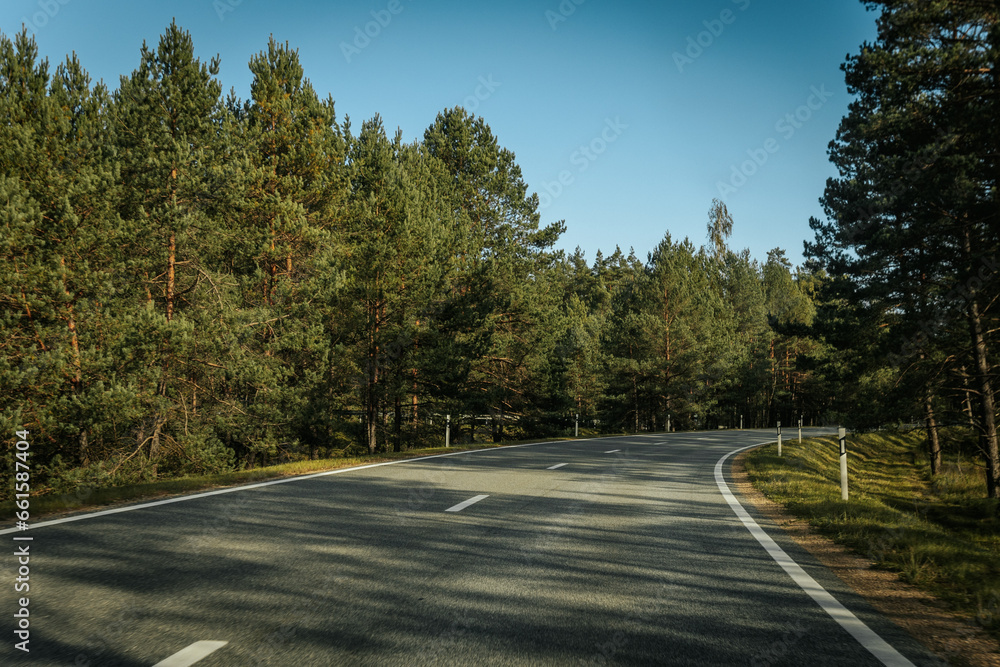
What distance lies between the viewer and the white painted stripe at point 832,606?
367 centimetres

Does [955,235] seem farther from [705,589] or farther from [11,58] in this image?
[11,58]

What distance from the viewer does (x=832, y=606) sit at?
4.61m

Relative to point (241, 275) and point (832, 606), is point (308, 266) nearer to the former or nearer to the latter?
point (241, 275)

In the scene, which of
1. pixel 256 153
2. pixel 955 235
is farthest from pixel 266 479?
pixel 955 235

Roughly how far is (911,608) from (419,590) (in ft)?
11.7

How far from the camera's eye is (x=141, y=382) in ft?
59.0

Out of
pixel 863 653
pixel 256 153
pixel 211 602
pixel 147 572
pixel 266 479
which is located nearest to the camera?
pixel 863 653

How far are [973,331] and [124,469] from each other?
24603mm

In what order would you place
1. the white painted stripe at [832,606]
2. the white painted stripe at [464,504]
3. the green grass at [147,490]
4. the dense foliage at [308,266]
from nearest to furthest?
1. the white painted stripe at [832,606]
2. the green grass at [147,490]
3. the white painted stripe at [464,504]
4. the dense foliage at [308,266]

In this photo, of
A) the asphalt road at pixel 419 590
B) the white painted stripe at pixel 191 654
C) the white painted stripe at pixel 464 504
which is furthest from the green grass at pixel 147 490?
the white painted stripe at pixel 191 654

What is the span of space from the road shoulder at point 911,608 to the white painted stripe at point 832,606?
275 millimetres

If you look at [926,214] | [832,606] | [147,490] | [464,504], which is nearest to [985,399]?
[926,214]

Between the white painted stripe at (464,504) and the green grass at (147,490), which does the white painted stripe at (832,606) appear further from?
the green grass at (147,490)

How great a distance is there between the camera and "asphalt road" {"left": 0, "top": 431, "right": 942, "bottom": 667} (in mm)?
3533
